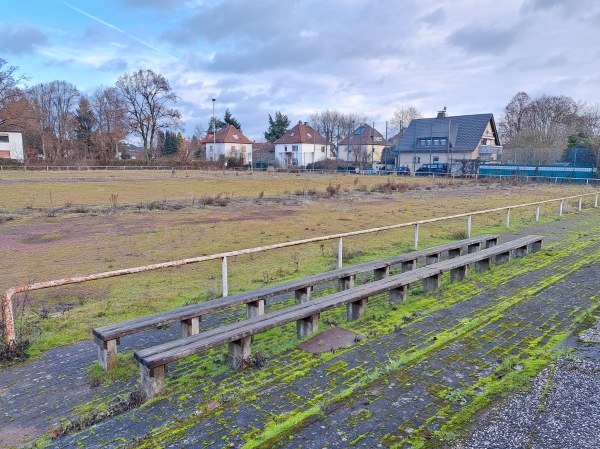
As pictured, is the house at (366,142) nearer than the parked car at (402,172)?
No

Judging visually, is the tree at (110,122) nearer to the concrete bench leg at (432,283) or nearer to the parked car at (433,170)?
the parked car at (433,170)

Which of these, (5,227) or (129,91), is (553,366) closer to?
(5,227)

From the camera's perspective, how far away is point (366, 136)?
89875mm

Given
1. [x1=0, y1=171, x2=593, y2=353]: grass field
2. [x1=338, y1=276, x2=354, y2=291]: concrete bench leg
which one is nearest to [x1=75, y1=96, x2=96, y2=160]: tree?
[x1=0, y1=171, x2=593, y2=353]: grass field

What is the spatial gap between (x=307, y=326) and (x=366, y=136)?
87.8 meters

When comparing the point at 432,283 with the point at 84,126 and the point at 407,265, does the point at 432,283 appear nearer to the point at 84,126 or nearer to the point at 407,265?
the point at 407,265

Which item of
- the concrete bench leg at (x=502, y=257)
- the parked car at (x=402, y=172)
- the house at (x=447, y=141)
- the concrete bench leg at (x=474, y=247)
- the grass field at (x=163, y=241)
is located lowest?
the grass field at (x=163, y=241)

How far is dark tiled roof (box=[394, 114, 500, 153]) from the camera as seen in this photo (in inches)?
2397

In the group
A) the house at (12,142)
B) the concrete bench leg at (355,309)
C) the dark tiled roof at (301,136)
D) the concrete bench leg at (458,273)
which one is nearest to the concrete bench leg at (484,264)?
the concrete bench leg at (458,273)

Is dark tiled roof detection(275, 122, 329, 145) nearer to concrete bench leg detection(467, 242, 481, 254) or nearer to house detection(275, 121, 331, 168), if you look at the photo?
house detection(275, 121, 331, 168)

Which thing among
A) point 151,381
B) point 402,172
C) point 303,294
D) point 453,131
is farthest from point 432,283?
point 453,131

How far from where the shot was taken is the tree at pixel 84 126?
70438 millimetres

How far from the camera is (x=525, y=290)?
6.48 m

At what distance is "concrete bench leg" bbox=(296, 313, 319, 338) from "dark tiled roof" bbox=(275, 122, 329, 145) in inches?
3168
